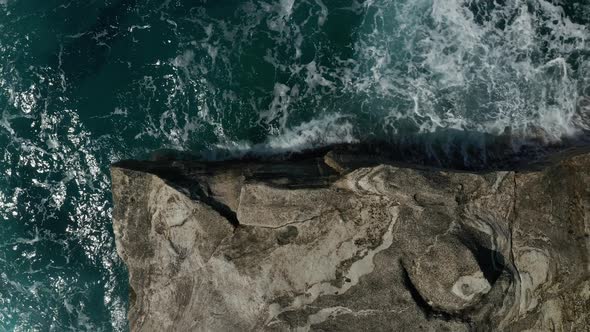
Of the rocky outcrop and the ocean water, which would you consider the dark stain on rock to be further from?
the ocean water

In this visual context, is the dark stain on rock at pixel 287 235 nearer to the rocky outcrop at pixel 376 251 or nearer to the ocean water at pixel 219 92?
the rocky outcrop at pixel 376 251

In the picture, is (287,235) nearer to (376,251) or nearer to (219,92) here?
(376,251)

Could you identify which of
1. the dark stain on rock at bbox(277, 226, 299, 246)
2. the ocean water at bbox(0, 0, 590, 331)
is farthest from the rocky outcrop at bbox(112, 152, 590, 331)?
the ocean water at bbox(0, 0, 590, 331)

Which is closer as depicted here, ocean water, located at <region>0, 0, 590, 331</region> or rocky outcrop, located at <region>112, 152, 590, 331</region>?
rocky outcrop, located at <region>112, 152, 590, 331</region>

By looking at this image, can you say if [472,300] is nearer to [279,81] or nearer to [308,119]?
[308,119]

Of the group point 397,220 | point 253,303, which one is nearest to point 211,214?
point 253,303

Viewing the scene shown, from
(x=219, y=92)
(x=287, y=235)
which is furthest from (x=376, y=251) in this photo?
(x=219, y=92)
